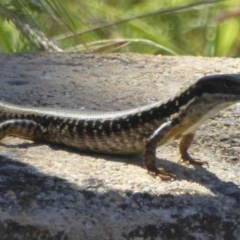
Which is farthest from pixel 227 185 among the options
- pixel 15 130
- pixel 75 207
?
pixel 15 130

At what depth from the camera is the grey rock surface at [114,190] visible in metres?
4.31

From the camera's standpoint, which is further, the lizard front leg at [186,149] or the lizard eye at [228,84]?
the lizard front leg at [186,149]

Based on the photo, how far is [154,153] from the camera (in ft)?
15.9

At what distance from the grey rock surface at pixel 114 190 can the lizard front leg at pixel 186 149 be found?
0.17ft

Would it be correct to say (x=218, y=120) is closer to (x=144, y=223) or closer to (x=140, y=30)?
(x=144, y=223)

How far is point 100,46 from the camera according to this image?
8.08 metres

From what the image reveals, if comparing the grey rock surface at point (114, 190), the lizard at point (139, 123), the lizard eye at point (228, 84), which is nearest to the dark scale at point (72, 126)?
the lizard at point (139, 123)

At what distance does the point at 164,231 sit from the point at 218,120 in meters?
1.71

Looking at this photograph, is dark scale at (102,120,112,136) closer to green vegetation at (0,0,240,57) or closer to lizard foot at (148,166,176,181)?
lizard foot at (148,166,176,181)

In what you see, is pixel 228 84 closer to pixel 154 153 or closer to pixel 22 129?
pixel 154 153

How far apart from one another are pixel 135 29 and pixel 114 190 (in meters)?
4.35

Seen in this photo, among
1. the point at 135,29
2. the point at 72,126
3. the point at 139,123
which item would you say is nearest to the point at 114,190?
the point at 139,123

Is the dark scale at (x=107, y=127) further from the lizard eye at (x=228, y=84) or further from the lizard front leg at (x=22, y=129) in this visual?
the lizard eye at (x=228, y=84)

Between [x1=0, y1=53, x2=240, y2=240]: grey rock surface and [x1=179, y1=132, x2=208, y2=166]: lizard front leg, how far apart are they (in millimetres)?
52
